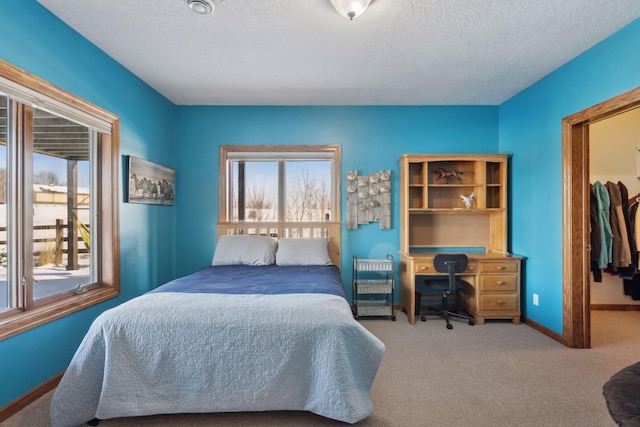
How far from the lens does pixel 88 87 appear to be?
2398mm

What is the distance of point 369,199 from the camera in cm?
379

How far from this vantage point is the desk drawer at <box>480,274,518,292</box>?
3.30 meters

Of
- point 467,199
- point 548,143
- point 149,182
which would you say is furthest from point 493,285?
point 149,182

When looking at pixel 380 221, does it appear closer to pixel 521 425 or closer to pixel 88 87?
pixel 521 425

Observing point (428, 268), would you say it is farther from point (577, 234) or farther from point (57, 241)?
point (57, 241)

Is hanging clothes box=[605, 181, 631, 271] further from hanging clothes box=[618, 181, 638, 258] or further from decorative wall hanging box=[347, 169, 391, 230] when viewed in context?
decorative wall hanging box=[347, 169, 391, 230]

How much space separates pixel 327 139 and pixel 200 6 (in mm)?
2106

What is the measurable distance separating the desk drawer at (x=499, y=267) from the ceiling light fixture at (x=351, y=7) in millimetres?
2790

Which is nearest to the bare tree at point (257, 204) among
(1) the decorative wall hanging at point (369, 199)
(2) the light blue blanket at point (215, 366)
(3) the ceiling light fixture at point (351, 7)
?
(1) the decorative wall hanging at point (369, 199)

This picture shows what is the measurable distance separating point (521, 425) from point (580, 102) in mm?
2628

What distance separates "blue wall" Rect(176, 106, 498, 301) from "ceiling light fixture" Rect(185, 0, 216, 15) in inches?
71.8

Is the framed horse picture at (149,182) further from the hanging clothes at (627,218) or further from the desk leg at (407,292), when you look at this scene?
the hanging clothes at (627,218)

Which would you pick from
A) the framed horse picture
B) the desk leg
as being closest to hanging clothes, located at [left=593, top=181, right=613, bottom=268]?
the desk leg

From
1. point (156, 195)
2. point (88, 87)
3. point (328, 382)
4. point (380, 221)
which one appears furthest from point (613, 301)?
point (88, 87)
